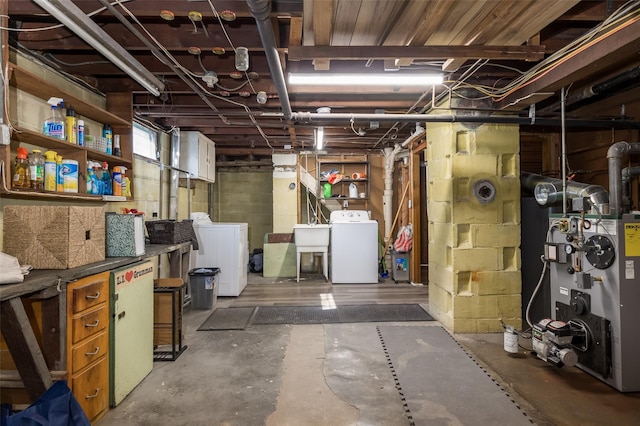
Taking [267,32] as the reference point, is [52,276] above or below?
below

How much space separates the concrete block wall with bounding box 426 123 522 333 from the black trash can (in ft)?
8.73

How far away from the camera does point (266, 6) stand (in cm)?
155

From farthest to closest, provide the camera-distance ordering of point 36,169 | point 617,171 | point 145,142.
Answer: point 145,142, point 617,171, point 36,169

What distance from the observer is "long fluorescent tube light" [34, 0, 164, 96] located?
5.00 ft

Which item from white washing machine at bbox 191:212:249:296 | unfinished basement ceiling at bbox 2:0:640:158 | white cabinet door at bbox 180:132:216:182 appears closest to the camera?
unfinished basement ceiling at bbox 2:0:640:158

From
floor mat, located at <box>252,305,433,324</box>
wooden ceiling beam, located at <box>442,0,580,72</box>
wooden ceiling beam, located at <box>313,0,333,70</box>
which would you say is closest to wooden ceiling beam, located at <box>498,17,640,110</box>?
wooden ceiling beam, located at <box>442,0,580,72</box>

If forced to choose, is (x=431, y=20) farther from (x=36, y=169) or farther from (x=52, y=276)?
(x=36, y=169)

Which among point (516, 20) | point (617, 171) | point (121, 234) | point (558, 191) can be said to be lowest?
point (121, 234)

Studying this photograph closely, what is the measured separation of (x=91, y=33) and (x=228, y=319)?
2.73 metres

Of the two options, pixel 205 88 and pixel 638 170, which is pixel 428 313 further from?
pixel 205 88

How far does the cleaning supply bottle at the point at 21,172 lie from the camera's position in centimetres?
186

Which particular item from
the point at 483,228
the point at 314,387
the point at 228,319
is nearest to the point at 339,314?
the point at 228,319

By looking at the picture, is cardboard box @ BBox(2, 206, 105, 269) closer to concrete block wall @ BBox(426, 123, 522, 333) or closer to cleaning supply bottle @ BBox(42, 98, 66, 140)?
cleaning supply bottle @ BBox(42, 98, 66, 140)

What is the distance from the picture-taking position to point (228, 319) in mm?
3469
